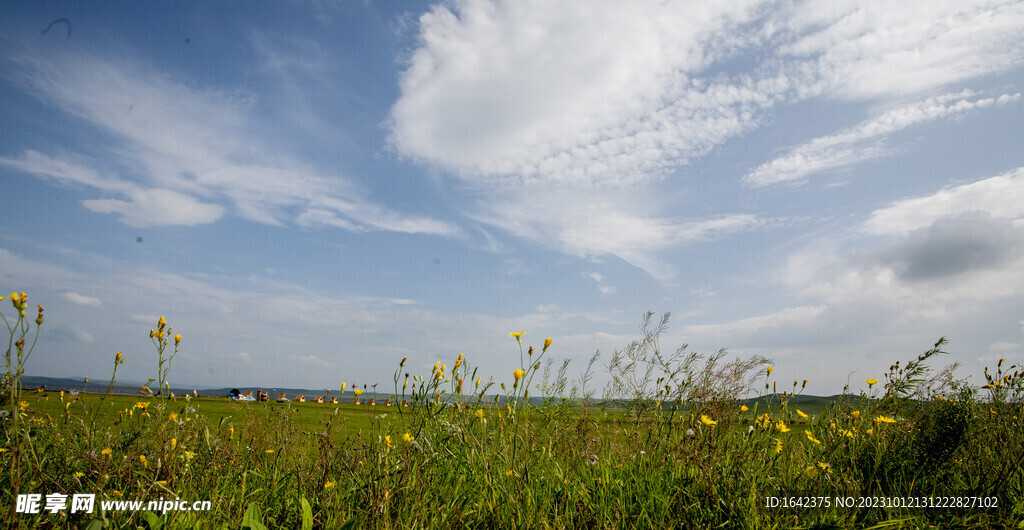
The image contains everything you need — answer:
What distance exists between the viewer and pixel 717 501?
237 centimetres

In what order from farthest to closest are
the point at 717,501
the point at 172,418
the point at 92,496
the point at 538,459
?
the point at 538,459 → the point at 172,418 → the point at 717,501 → the point at 92,496

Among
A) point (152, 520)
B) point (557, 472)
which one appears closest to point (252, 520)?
point (152, 520)

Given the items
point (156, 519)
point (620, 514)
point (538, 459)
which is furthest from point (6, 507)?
point (620, 514)

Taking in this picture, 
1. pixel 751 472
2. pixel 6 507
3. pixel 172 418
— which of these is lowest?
pixel 6 507

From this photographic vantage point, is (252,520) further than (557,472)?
A: No

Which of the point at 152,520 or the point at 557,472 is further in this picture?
the point at 557,472

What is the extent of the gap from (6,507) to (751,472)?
3581 millimetres

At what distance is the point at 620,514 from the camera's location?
2.40m

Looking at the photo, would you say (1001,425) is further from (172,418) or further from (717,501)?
(172,418)

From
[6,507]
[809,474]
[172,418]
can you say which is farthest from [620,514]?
[6,507]

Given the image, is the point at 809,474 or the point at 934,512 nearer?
the point at 934,512

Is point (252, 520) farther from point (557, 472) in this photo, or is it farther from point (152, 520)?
point (557, 472)

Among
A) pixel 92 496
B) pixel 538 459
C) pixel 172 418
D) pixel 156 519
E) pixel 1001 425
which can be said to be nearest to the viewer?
pixel 156 519

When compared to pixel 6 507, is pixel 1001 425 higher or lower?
higher
